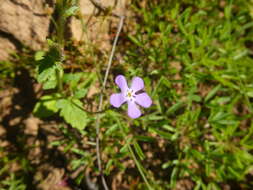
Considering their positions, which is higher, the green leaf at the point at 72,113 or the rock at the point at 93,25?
the rock at the point at 93,25

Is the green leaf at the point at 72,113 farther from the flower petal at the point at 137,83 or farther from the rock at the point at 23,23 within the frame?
the rock at the point at 23,23

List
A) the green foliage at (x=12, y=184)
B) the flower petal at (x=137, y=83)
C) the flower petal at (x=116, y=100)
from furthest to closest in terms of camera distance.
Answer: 1. the green foliage at (x=12, y=184)
2. the flower petal at (x=137, y=83)
3. the flower petal at (x=116, y=100)

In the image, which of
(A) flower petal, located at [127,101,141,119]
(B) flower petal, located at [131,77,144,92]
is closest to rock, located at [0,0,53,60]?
(B) flower petal, located at [131,77,144,92]

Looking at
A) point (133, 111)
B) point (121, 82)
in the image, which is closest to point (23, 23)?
point (121, 82)

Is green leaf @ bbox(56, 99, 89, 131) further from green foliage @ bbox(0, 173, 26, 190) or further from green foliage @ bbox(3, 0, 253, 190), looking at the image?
green foliage @ bbox(0, 173, 26, 190)

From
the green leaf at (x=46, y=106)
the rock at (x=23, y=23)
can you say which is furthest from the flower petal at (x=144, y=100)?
the rock at (x=23, y=23)

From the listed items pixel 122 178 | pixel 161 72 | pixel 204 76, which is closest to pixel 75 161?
pixel 122 178

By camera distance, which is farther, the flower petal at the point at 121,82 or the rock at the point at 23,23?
the rock at the point at 23,23
